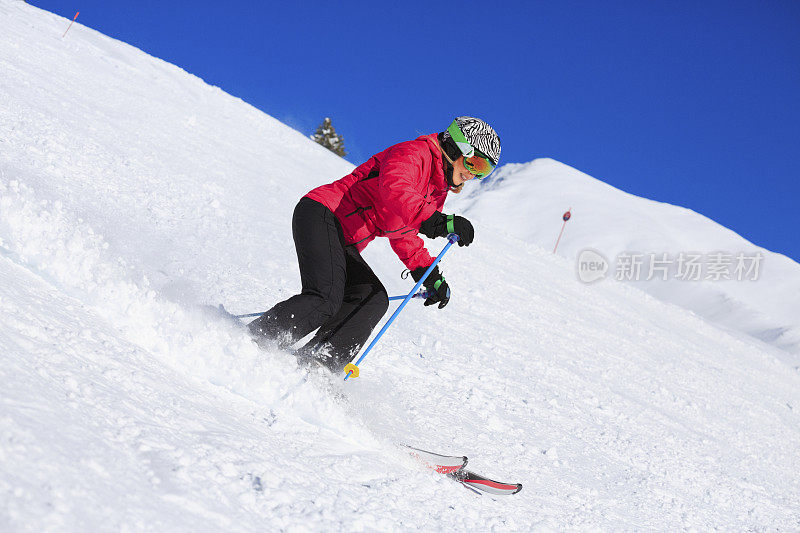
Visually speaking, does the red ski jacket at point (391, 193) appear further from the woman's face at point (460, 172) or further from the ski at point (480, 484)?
the ski at point (480, 484)

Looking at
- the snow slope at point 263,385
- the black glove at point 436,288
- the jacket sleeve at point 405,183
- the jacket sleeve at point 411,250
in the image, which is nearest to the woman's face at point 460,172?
the jacket sleeve at point 405,183

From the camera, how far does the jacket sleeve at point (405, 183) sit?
3371 mm

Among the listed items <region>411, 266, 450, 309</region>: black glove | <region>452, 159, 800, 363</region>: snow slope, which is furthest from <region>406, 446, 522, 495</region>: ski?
<region>452, 159, 800, 363</region>: snow slope

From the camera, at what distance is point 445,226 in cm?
359

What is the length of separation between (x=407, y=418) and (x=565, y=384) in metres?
2.83

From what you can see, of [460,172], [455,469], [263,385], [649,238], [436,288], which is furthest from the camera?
[649,238]

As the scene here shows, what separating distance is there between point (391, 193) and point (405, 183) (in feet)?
0.33

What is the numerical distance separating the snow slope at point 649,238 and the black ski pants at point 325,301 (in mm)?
19807

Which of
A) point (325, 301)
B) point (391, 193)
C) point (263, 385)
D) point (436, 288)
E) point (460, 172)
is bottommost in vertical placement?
point (263, 385)

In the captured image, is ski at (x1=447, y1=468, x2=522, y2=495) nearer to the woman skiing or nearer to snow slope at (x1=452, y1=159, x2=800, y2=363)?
the woman skiing

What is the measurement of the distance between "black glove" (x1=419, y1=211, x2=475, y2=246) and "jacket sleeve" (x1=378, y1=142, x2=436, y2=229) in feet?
0.17

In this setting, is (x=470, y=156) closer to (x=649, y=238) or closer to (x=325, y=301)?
(x=325, y=301)

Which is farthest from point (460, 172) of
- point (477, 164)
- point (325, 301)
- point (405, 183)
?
point (325, 301)

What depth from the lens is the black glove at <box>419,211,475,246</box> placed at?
3.59 metres
